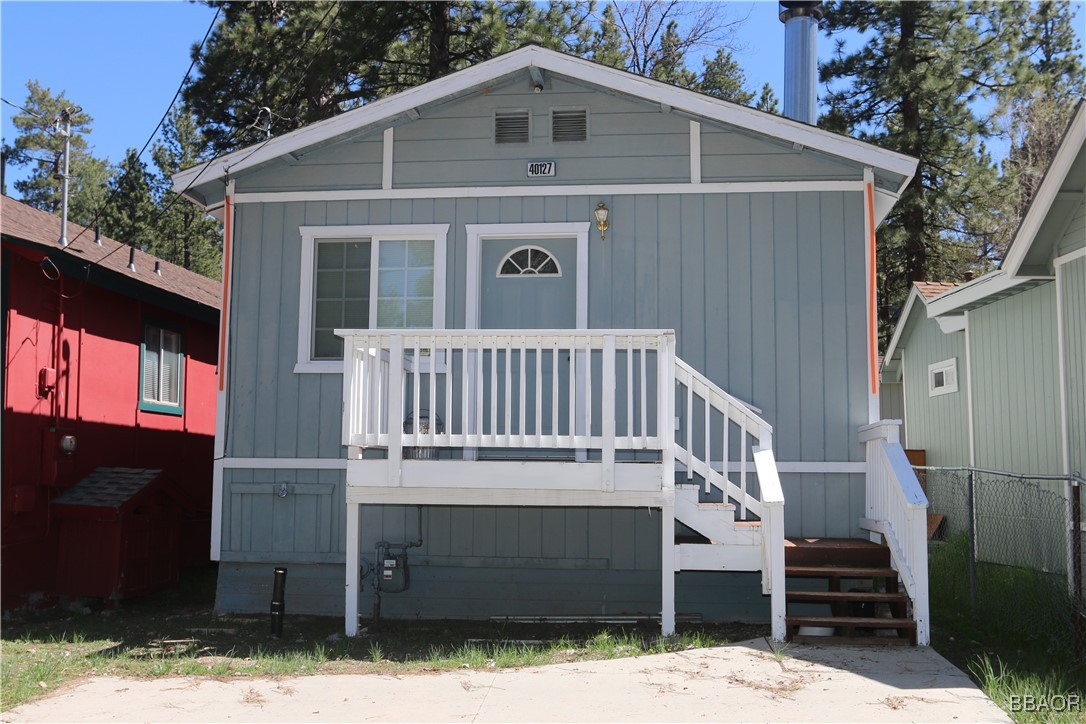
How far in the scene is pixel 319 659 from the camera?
662 centimetres

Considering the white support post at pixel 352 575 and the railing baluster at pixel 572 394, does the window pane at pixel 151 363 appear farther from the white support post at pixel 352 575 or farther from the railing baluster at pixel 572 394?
the railing baluster at pixel 572 394

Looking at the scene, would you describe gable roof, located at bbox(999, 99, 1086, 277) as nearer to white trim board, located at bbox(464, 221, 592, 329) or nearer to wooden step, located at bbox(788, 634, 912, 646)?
white trim board, located at bbox(464, 221, 592, 329)

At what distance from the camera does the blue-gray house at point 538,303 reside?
845cm

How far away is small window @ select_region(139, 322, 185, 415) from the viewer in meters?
11.9

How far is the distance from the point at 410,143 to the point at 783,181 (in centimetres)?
338

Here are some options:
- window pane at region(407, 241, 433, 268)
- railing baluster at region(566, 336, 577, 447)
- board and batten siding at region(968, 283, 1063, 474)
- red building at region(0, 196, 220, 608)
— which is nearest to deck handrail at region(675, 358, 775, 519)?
railing baluster at region(566, 336, 577, 447)

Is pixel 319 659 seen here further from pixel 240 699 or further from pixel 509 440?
pixel 509 440

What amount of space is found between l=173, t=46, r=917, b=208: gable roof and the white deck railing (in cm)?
231

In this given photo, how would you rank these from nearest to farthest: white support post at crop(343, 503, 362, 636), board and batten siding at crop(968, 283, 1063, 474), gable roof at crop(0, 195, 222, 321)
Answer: white support post at crop(343, 503, 362, 636)
gable roof at crop(0, 195, 222, 321)
board and batten siding at crop(968, 283, 1063, 474)

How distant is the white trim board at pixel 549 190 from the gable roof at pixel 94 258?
2029 mm

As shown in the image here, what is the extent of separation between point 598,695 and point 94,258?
312 inches

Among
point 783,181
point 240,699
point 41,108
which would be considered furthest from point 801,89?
point 41,108

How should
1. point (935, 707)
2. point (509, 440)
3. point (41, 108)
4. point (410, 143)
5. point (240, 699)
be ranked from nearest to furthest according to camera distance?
point (935, 707) < point (240, 699) < point (509, 440) < point (410, 143) < point (41, 108)

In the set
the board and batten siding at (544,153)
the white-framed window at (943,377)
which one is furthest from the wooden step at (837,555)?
the white-framed window at (943,377)
